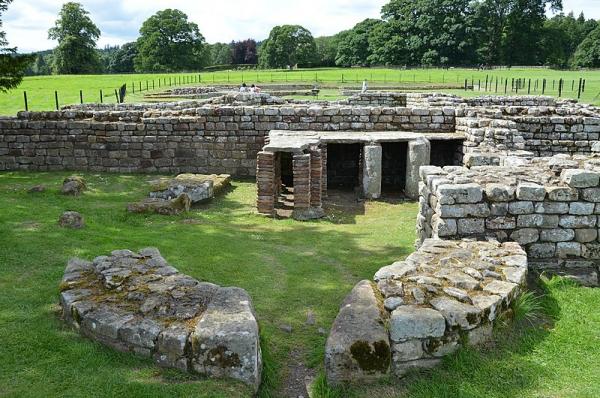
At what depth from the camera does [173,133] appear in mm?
16016

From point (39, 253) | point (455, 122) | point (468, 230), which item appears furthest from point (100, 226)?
point (455, 122)

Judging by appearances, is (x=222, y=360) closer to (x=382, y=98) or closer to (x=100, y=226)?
(x=100, y=226)

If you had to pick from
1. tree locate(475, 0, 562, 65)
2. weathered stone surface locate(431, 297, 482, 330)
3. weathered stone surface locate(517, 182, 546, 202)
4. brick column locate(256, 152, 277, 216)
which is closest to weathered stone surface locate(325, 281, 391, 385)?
weathered stone surface locate(431, 297, 482, 330)

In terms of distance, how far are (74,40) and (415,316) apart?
89144mm

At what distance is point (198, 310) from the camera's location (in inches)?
216

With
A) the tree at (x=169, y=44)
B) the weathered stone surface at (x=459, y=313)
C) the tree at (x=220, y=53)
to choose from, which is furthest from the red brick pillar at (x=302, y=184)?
the tree at (x=220, y=53)

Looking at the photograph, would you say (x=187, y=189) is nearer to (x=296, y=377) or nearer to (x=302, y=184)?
(x=302, y=184)

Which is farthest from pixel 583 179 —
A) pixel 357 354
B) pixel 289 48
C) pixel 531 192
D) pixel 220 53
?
pixel 220 53

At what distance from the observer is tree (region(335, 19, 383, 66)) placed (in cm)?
9588

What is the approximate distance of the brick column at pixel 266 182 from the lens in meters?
11.9

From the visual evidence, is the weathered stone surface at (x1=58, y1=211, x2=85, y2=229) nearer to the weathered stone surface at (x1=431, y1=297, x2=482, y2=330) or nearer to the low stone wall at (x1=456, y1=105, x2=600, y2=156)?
the weathered stone surface at (x1=431, y1=297, x2=482, y2=330)

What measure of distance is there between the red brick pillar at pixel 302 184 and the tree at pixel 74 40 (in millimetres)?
81639

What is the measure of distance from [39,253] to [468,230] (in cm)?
614

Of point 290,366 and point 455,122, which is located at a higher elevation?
point 455,122
